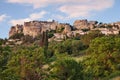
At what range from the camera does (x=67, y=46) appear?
78125mm

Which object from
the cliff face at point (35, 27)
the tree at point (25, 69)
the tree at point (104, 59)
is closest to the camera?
the tree at point (25, 69)

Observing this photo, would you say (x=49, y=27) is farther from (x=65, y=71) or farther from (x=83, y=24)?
(x=65, y=71)

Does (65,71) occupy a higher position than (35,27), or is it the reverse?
(35,27)

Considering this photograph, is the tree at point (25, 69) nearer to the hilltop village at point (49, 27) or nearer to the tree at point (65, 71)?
the tree at point (65, 71)

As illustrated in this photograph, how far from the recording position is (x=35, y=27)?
170 metres

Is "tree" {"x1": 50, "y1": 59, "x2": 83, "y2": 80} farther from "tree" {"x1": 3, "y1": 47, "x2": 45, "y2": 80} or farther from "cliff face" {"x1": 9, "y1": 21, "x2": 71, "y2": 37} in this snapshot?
"cliff face" {"x1": 9, "y1": 21, "x2": 71, "y2": 37}

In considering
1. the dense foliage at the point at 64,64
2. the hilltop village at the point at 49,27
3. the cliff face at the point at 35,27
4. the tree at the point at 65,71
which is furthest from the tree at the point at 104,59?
the cliff face at the point at 35,27

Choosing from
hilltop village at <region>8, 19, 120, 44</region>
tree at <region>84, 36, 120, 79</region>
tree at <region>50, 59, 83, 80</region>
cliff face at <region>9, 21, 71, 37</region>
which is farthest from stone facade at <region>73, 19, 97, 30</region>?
tree at <region>50, 59, 83, 80</region>

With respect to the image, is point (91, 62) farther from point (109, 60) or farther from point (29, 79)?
point (29, 79)

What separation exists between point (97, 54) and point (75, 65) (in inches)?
443

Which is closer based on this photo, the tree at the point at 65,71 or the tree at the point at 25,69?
the tree at the point at 25,69

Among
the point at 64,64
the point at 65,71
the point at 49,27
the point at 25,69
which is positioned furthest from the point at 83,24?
the point at 25,69

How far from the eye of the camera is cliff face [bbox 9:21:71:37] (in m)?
167

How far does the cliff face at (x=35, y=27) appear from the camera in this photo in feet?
549
